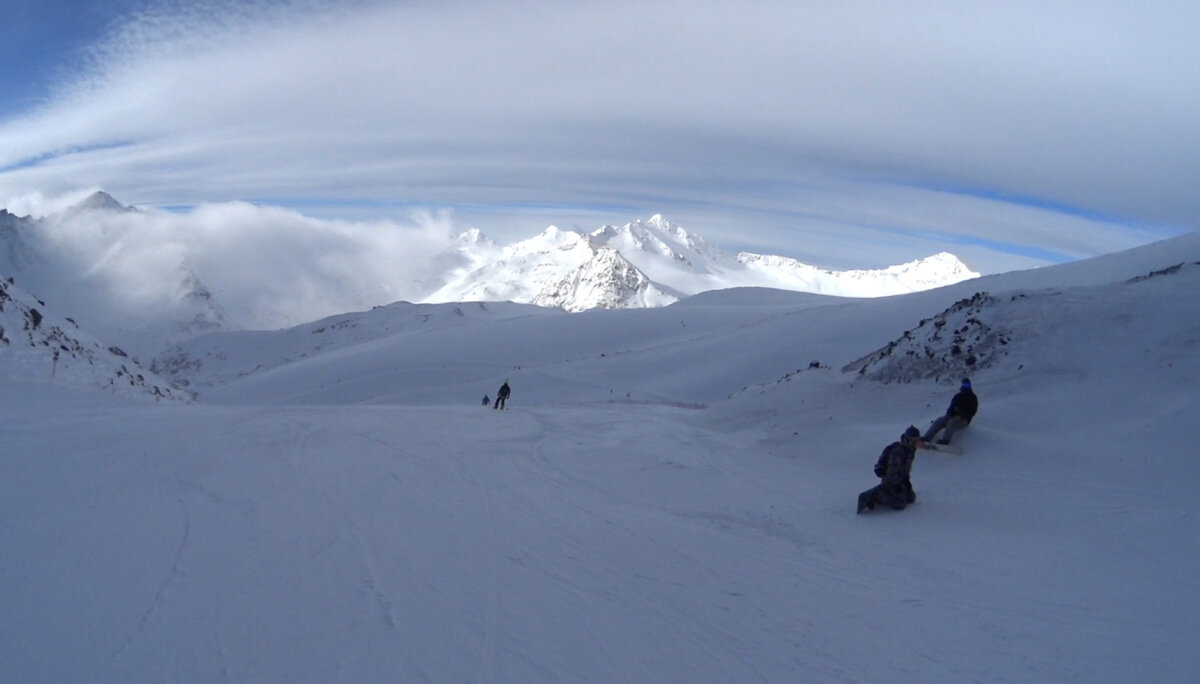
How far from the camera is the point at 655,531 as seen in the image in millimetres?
9195

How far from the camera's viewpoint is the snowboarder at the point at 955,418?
41.6ft

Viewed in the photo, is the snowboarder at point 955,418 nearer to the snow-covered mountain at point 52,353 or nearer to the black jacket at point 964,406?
the black jacket at point 964,406

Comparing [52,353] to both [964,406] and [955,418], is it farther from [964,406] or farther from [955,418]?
[964,406]

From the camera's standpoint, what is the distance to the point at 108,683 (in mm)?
4785

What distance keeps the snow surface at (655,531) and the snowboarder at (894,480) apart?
0.23 m

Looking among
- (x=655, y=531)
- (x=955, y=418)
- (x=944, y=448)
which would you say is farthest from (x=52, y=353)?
(x=955, y=418)

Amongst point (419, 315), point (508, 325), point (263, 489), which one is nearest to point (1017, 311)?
point (263, 489)

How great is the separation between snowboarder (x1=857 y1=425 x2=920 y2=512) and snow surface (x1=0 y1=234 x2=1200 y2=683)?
0.74ft

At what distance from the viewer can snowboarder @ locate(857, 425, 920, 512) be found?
10.1m

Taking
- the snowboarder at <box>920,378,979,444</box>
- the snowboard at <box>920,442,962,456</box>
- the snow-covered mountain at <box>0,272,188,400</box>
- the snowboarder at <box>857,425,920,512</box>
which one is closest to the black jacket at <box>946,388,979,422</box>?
the snowboarder at <box>920,378,979,444</box>

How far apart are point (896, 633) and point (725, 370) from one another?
2661 centimetres

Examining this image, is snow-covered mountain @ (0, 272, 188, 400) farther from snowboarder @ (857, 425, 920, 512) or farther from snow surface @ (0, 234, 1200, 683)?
snowboarder @ (857, 425, 920, 512)

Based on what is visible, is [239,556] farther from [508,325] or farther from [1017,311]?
[508,325]

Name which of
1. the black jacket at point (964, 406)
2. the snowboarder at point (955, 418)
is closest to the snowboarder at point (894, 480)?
the snowboarder at point (955, 418)
